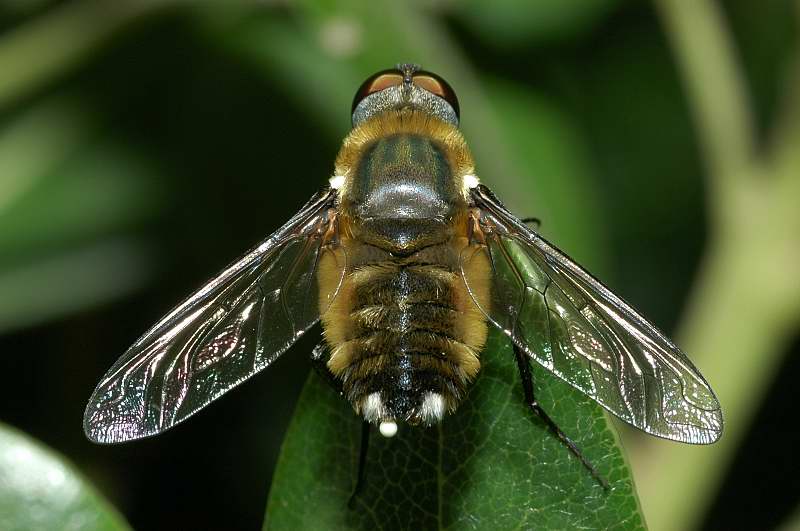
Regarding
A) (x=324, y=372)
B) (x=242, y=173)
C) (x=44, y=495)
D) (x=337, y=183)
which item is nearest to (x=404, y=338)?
(x=324, y=372)

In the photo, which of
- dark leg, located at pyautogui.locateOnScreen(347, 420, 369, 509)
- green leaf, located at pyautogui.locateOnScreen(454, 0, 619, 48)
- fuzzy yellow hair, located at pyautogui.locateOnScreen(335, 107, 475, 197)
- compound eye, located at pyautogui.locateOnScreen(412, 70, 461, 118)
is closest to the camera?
dark leg, located at pyautogui.locateOnScreen(347, 420, 369, 509)

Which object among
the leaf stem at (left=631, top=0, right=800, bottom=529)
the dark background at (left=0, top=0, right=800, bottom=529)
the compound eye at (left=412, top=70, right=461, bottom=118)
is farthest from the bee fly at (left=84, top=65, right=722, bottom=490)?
the leaf stem at (left=631, top=0, right=800, bottom=529)

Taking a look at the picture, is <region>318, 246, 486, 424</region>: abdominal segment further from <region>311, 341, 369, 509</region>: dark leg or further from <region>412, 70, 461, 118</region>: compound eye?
<region>412, 70, 461, 118</region>: compound eye

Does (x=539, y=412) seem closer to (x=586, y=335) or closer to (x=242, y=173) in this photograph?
(x=586, y=335)

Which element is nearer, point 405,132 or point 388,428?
point 388,428

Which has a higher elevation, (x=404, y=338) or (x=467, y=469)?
(x=404, y=338)

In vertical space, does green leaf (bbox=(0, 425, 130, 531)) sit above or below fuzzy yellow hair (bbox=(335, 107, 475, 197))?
below
